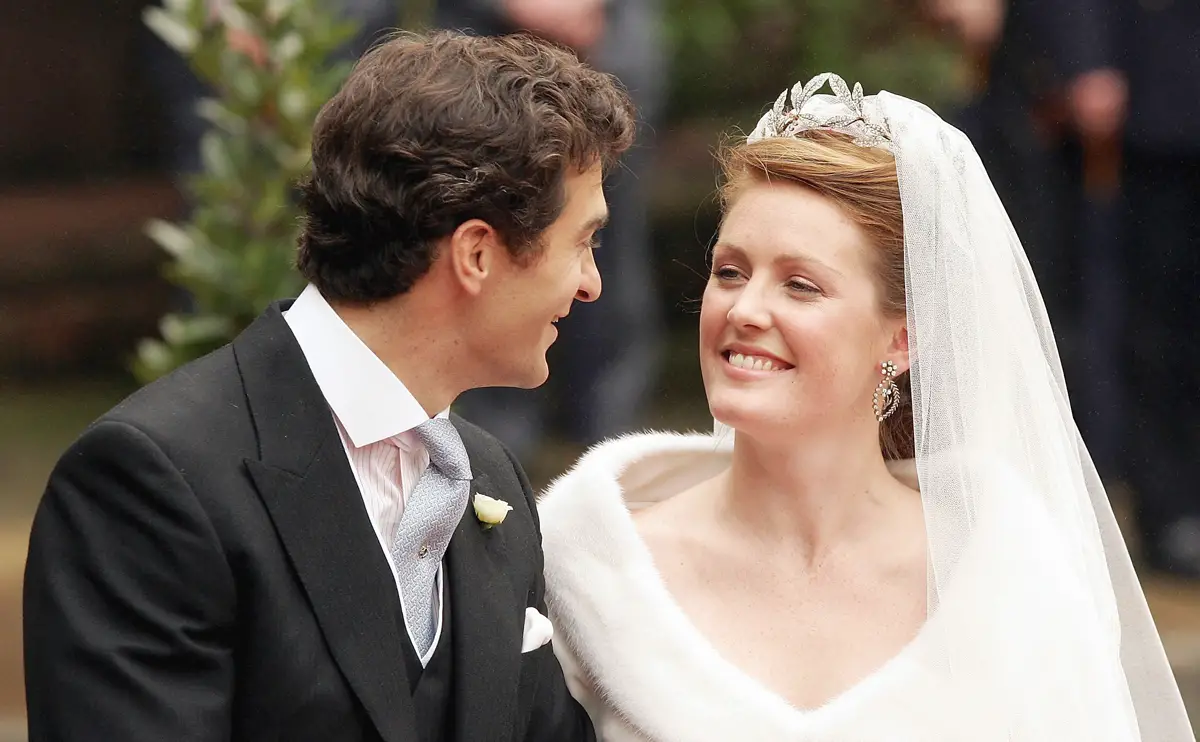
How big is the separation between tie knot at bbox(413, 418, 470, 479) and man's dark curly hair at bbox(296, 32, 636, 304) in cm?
21

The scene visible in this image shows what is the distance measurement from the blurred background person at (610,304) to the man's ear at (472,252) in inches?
95.3

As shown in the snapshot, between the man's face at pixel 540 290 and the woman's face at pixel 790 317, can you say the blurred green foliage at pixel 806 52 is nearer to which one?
the woman's face at pixel 790 317

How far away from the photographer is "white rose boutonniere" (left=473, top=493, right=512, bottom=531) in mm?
2317

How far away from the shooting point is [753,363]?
2.54 metres

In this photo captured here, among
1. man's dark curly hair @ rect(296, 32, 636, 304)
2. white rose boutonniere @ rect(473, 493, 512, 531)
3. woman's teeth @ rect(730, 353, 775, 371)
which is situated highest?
man's dark curly hair @ rect(296, 32, 636, 304)

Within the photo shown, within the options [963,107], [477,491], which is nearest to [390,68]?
[477,491]

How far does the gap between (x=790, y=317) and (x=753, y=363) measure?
10cm

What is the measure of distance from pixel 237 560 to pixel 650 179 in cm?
333

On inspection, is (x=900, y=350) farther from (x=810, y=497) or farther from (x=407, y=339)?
(x=407, y=339)

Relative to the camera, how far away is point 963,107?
17.4 feet

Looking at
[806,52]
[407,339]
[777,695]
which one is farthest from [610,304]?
[407,339]

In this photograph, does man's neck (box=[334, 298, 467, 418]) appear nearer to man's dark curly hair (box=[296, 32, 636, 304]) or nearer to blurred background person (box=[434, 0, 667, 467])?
man's dark curly hair (box=[296, 32, 636, 304])

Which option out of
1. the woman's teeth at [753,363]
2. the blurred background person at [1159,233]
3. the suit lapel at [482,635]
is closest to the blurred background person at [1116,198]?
the blurred background person at [1159,233]

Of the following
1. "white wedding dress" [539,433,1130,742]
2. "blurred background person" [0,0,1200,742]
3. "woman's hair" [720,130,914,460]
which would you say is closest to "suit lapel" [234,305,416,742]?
"white wedding dress" [539,433,1130,742]
